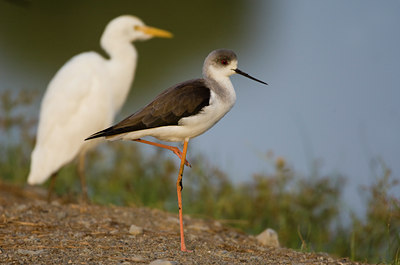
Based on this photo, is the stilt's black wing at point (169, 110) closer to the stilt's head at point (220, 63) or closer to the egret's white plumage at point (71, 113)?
the stilt's head at point (220, 63)

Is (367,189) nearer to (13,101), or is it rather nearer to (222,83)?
(222,83)

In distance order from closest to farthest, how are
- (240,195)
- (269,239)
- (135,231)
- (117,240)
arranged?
(117,240), (135,231), (269,239), (240,195)

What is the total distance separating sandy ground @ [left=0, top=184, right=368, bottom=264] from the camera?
391 cm

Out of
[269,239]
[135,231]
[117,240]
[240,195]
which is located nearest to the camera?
[117,240]

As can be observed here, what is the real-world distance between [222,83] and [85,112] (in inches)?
122

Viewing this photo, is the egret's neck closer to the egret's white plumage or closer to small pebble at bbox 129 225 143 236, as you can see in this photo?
the egret's white plumage

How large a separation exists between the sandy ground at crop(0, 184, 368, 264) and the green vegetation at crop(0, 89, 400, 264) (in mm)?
1009

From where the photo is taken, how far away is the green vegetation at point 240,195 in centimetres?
631

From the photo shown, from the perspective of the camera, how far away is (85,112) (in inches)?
290

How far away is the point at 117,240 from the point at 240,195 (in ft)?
9.87

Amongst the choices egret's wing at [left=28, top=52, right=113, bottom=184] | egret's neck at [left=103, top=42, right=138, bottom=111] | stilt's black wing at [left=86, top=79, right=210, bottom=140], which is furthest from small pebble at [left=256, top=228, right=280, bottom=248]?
egret's neck at [left=103, top=42, right=138, bottom=111]

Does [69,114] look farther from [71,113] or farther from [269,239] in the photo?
[269,239]

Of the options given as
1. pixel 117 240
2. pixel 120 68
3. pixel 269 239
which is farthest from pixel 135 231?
pixel 120 68

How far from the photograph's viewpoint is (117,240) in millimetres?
4426
